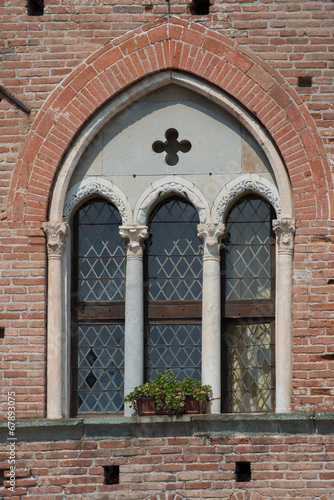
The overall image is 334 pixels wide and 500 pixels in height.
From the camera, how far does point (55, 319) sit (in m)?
13.0

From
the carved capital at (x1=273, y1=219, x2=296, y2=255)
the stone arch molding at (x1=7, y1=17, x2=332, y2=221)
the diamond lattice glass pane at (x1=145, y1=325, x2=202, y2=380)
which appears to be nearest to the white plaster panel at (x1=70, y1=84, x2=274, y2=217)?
the stone arch molding at (x1=7, y1=17, x2=332, y2=221)

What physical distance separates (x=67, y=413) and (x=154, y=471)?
1241 mm

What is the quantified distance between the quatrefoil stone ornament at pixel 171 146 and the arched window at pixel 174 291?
46 cm

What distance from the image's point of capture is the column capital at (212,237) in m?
13.1

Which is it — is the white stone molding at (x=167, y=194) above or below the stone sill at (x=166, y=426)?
above

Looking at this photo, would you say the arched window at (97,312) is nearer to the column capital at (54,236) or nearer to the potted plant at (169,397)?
the column capital at (54,236)

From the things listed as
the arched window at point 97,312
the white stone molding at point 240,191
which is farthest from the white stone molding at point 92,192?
the white stone molding at point 240,191

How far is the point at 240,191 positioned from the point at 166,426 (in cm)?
282

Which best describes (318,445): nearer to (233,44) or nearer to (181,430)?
(181,430)

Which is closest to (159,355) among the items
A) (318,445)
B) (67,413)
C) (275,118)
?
(67,413)

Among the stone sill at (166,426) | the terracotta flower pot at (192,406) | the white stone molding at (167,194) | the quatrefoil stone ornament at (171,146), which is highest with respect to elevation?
the quatrefoil stone ornament at (171,146)

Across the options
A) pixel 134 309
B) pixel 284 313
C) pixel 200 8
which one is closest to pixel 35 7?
pixel 200 8

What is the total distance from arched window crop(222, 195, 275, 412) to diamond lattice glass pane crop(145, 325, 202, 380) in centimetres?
33

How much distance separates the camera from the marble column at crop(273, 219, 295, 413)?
12.7 m
